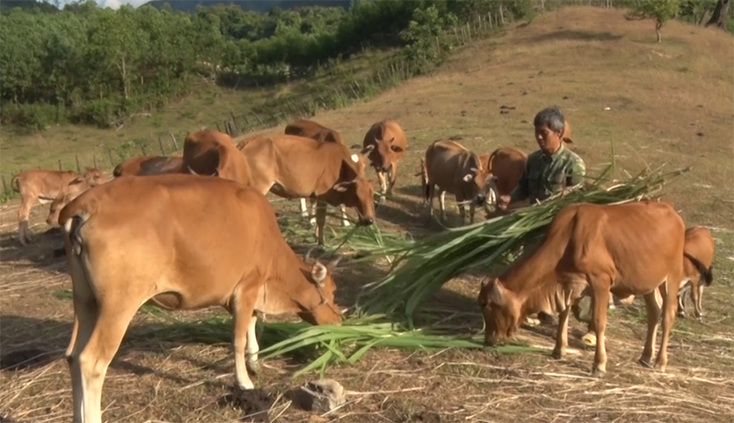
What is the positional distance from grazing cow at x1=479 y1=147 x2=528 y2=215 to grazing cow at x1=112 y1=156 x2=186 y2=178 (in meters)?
4.83

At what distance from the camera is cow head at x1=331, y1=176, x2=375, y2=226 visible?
12.5m

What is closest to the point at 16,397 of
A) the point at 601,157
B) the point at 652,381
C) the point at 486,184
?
the point at 652,381

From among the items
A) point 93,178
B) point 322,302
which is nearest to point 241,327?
point 322,302

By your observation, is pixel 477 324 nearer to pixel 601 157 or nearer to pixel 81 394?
pixel 81 394

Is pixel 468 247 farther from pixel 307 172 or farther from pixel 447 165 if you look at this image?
pixel 447 165

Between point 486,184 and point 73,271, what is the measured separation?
8.93 metres

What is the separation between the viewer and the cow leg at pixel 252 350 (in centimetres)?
734

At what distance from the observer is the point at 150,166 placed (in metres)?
13.8

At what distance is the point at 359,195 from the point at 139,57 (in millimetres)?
51103

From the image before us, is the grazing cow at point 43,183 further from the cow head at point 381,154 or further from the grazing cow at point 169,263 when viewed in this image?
the grazing cow at point 169,263

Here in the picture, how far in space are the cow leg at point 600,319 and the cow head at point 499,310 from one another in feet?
2.00

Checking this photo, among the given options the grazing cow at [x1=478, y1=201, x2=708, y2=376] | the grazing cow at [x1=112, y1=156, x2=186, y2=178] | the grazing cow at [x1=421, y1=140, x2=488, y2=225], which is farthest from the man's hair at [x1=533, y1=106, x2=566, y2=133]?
the grazing cow at [x1=112, y1=156, x2=186, y2=178]

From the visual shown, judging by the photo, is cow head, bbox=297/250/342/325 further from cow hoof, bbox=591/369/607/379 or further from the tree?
the tree

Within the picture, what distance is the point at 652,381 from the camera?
7.41 metres
